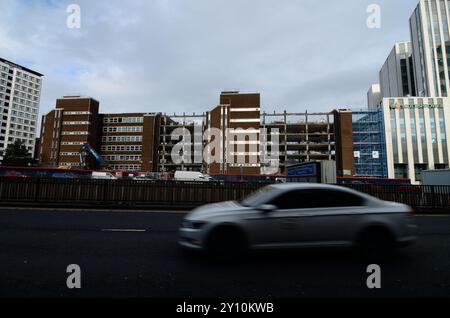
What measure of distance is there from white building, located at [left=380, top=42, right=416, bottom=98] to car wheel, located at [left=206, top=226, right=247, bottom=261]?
347 ft

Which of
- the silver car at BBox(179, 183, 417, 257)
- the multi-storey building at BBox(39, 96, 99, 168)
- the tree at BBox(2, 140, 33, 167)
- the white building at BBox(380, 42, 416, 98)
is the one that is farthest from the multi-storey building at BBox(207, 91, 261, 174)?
the silver car at BBox(179, 183, 417, 257)

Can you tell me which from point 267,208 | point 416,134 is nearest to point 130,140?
point 416,134

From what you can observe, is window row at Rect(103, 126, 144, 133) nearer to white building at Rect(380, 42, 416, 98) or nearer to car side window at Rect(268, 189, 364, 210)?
car side window at Rect(268, 189, 364, 210)

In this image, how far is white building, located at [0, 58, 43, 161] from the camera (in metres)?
114

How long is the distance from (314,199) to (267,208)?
1.04 metres

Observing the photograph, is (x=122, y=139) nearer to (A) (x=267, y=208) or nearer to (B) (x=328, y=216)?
(A) (x=267, y=208)

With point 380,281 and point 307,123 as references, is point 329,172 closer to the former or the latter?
point 380,281

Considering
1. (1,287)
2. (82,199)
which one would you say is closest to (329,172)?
(82,199)

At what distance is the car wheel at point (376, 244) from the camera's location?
4.98 metres

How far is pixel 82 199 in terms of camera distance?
13.8m

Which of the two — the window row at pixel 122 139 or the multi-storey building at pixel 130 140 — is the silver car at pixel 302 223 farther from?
the window row at pixel 122 139

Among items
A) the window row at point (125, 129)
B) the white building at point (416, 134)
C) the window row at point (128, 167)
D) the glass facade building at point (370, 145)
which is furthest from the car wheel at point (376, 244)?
the window row at point (125, 129)

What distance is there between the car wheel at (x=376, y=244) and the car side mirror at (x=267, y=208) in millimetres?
1798
